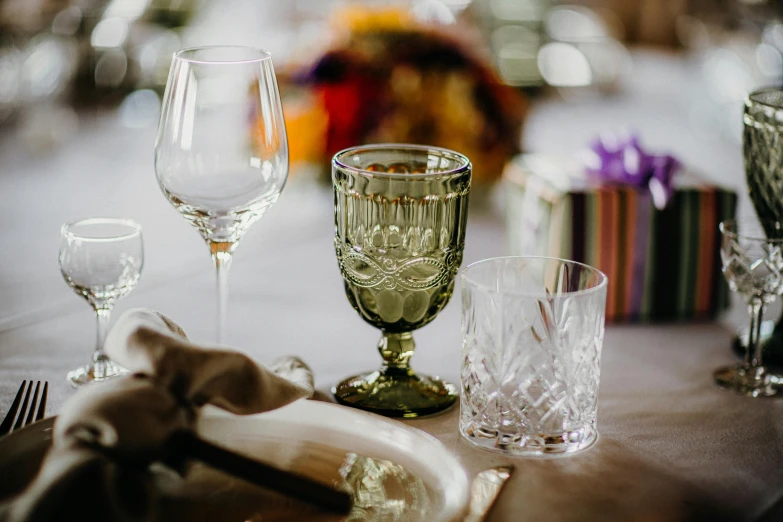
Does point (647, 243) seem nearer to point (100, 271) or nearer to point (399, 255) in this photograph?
point (399, 255)

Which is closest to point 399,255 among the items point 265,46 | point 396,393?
point 396,393

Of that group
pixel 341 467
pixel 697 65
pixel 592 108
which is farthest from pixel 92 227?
pixel 697 65

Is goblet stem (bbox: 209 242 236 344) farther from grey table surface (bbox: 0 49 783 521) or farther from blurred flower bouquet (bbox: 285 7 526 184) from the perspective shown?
blurred flower bouquet (bbox: 285 7 526 184)

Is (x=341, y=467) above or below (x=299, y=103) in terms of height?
below

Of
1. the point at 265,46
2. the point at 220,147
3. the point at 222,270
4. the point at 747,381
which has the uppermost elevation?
the point at 265,46

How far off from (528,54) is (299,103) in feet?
5.52

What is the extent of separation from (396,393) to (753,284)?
1.18 ft

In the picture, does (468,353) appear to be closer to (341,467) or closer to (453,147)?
(341,467)

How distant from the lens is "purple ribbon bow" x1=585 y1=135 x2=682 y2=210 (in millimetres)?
1071

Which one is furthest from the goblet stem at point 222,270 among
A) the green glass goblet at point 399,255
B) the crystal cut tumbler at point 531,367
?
the crystal cut tumbler at point 531,367

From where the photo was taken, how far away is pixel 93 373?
2.85ft

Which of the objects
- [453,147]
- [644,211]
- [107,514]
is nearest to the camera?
[107,514]

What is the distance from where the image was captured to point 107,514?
556mm

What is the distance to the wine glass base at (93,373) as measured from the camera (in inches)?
33.8
